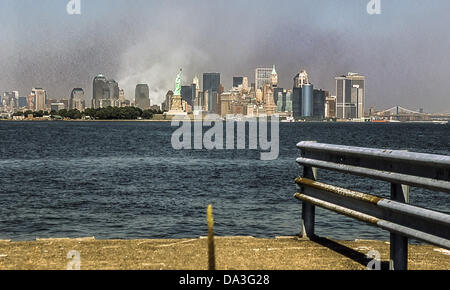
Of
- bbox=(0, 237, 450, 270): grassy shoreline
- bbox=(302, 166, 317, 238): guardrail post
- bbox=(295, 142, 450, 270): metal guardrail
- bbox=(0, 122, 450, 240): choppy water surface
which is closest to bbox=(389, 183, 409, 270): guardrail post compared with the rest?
bbox=(295, 142, 450, 270): metal guardrail

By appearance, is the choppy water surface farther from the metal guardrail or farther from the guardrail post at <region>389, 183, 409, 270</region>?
the guardrail post at <region>389, 183, 409, 270</region>

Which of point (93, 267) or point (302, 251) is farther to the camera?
point (302, 251)

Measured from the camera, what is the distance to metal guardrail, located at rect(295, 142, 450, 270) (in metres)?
6.10

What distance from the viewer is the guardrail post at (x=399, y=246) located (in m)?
6.82

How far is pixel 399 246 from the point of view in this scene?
6863 mm

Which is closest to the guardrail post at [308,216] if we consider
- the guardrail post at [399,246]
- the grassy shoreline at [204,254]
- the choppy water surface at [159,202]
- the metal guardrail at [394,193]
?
the grassy shoreline at [204,254]

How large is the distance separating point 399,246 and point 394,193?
1.73 ft

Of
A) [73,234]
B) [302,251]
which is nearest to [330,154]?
[302,251]

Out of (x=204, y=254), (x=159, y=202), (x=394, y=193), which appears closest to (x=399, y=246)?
(x=394, y=193)

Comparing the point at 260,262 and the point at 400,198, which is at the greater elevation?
the point at 400,198
